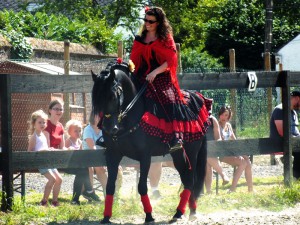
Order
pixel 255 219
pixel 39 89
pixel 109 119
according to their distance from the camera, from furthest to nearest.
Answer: pixel 39 89, pixel 255 219, pixel 109 119

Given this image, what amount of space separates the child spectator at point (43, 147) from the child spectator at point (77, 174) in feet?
0.74

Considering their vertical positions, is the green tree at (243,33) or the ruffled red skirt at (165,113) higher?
the green tree at (243,33)

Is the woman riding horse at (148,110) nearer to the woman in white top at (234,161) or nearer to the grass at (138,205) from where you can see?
the grass at (138,205)

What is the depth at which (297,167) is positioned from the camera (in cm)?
1270

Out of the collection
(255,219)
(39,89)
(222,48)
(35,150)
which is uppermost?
(222,48)

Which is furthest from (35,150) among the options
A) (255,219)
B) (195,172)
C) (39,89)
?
(255,219)

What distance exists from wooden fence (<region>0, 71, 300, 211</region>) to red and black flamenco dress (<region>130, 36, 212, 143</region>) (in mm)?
1284

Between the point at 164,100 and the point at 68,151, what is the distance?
1694 millimetres

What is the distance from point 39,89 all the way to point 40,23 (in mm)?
→ 19319

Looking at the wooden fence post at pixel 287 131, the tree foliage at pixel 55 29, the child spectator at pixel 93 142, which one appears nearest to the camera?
the child spectator at pixel 93 142

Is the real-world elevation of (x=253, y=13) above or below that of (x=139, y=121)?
above

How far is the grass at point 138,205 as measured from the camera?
9125 millimetres

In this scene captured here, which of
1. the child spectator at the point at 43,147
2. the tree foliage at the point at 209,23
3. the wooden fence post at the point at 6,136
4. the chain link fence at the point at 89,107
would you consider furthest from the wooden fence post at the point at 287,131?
the tree foliage at the point at 209,23

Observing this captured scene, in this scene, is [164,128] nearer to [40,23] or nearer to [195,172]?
[195,172]
